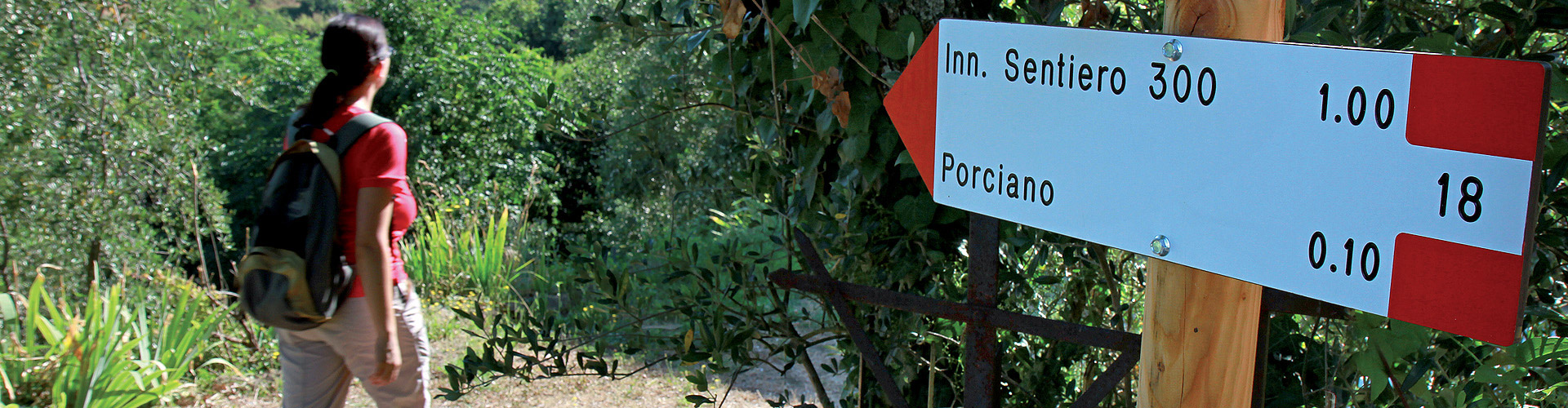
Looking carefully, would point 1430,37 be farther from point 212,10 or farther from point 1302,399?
point 212,10

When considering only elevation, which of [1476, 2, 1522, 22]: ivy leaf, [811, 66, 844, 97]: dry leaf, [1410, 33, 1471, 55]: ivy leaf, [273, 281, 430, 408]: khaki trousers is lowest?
[273, 281, 430, 408]: khaki trousers

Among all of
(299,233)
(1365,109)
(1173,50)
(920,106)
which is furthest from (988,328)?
(299,233)

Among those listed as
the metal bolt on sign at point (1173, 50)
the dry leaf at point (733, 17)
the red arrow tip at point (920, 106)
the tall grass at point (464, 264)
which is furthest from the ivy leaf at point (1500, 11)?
the tall grass at point (464, 264)

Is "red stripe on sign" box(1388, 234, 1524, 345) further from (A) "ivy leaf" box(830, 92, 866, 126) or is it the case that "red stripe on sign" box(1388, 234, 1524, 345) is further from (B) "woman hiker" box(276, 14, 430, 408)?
(B) "woman hiker" box(276, 14, 430, 408)

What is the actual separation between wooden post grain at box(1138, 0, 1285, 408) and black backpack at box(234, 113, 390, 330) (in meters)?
1.68

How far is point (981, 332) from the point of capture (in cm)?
143

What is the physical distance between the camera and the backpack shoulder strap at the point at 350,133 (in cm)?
204

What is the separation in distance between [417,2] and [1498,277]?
392 inches

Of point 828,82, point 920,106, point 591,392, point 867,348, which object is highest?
point 828,82

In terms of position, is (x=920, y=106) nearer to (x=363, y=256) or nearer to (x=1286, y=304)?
(x=1286, y=304)

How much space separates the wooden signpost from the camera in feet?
2.38

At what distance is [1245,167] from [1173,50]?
0.43 feet

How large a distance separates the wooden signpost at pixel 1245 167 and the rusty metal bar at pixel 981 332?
0.25 m

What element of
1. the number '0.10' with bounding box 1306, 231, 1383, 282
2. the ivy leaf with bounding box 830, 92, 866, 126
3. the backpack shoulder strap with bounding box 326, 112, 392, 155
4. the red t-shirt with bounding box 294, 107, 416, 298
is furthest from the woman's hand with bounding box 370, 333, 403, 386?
the number '0.10' with bounding box 1306, 231, 1383, 282
